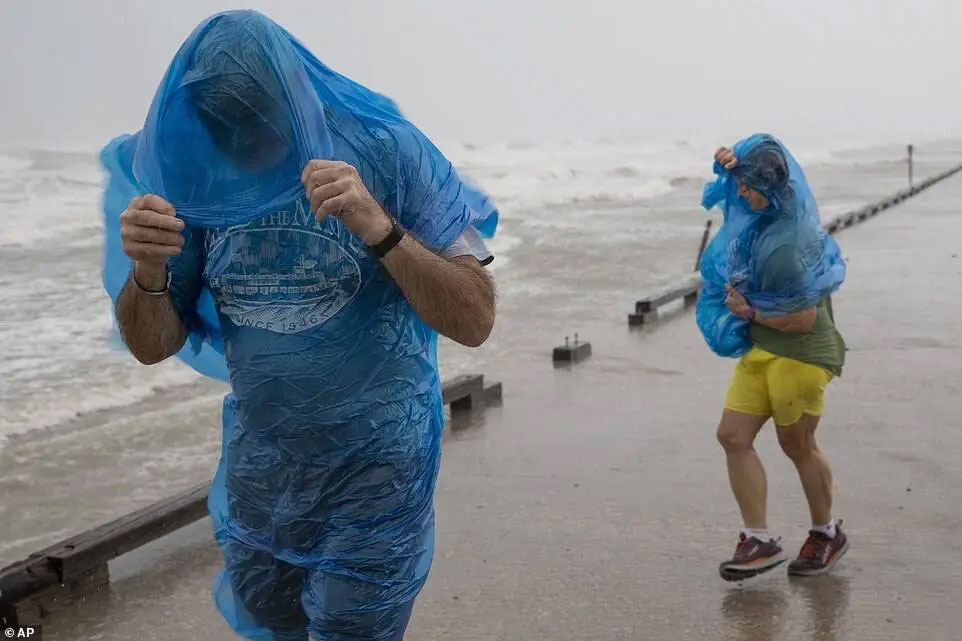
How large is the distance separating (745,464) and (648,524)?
2.78ft

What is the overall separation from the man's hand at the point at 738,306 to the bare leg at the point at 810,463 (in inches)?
17.0

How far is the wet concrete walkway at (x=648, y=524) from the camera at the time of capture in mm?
4258

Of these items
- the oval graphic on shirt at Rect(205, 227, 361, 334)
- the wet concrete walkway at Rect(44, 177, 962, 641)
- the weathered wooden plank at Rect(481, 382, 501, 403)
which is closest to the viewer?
the oval graphic on shirt at Rect(205, 227, 361, 334)

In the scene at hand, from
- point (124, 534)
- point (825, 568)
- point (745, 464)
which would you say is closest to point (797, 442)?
point (745, 464)

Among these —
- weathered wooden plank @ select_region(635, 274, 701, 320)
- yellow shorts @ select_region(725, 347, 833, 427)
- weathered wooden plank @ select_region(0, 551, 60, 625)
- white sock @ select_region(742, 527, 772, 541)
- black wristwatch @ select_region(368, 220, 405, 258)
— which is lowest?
weathered wooden plank @ select_region(635, 274, 701, 320)

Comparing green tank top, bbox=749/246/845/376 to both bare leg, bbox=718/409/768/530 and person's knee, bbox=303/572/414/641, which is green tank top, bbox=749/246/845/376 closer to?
bare leg, bbox=718/409/768/530

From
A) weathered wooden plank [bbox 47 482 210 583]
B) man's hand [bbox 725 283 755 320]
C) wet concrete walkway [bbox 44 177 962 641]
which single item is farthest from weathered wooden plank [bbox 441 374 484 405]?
man's hand [bbox 725 283 755 320]

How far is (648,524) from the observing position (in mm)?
5250

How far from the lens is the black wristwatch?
2.25 m

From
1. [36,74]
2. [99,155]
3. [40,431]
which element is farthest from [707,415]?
[36,74]

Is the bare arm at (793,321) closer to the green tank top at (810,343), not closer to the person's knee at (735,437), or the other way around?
the green tank top at (810,343)

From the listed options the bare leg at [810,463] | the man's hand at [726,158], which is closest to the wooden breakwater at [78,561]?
the bare leg at [810,463]

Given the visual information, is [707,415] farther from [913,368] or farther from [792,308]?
[792,308]

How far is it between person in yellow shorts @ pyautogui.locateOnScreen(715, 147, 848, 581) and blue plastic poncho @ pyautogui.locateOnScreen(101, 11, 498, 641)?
1978 mm
